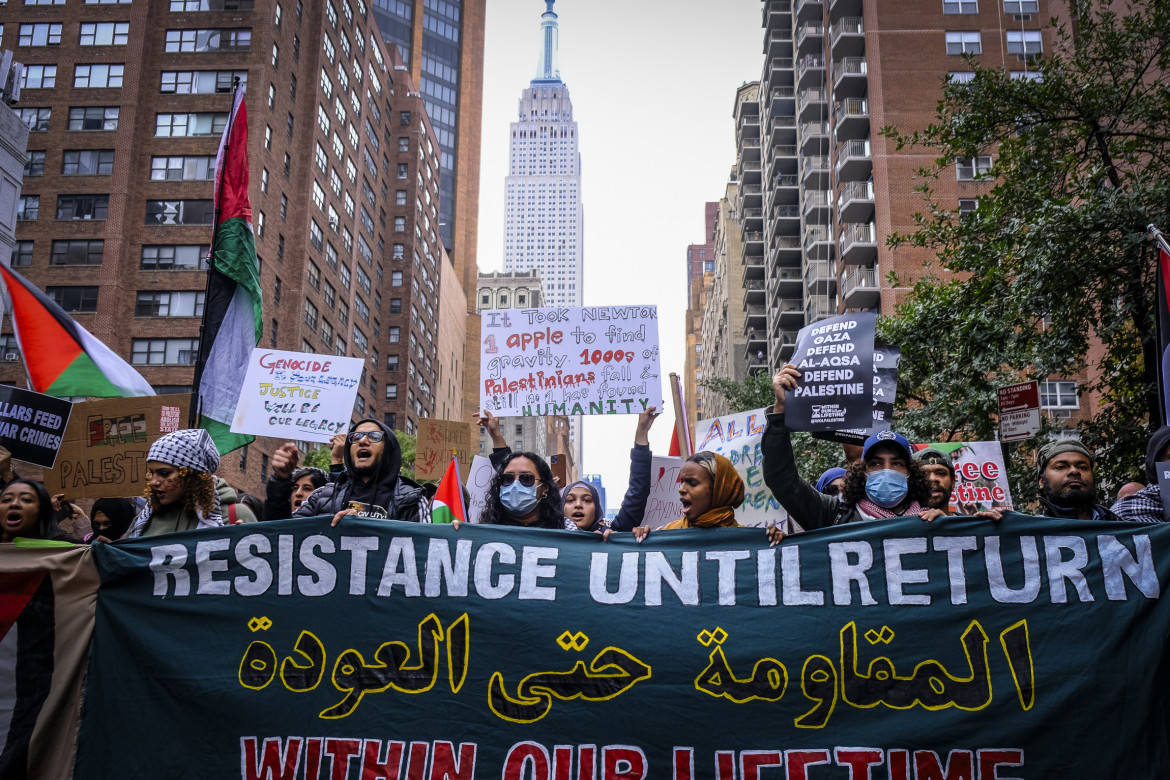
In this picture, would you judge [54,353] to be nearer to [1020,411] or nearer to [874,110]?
[1020,411]

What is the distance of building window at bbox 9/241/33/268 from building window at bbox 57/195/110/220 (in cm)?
192

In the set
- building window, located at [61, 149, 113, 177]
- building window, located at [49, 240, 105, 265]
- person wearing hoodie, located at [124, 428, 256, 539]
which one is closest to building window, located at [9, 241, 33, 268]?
building window, located at [49, 240, 105, 265]

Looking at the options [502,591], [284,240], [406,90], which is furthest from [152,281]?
[502,591]

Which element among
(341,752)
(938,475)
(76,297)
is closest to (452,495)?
(341,752)

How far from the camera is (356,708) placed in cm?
468

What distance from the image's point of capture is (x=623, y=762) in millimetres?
4457

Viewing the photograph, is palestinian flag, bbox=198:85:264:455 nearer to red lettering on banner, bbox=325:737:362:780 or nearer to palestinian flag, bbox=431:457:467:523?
palestinian flag, bbox=431:457:467:523

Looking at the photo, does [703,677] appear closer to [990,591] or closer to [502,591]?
[502,591]

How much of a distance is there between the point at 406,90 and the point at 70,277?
124 feet

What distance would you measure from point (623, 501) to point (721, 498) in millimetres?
1264

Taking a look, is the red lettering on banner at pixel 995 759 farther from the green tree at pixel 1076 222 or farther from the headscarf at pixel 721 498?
the green tree at pixel 1076 222

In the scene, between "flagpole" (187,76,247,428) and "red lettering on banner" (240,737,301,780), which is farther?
"flagpole" (187,76,247,428)

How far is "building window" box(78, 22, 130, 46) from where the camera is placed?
160 feet

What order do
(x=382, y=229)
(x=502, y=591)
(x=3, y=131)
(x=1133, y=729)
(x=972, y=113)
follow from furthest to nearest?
(x=382, y=229) → (x=3, y=131) → (x=972, y=113) → (x=502, y=591) → (x=1133, y=729)
